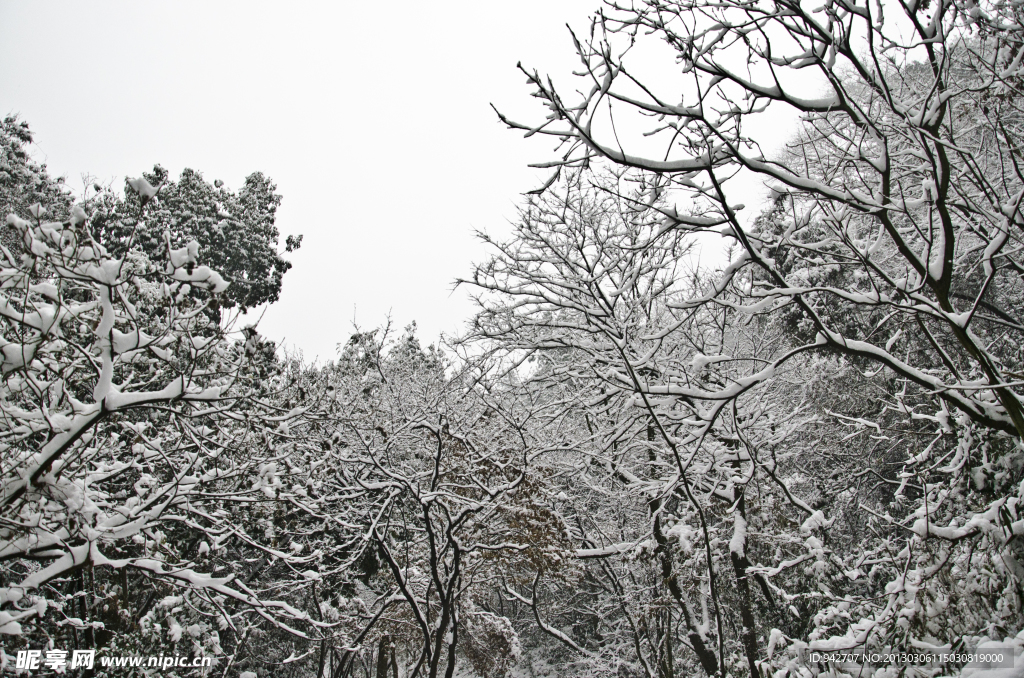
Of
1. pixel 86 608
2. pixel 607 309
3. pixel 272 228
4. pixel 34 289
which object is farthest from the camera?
pixel 272 228

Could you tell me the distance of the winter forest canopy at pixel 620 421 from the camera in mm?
2887

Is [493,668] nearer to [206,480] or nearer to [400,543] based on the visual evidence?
[400,543]

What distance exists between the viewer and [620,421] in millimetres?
4703

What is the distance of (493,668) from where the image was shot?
35.7ft

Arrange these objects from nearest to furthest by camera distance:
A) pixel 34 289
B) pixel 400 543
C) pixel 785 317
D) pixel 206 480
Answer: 1. pixel 34 289
2. pixel 206 480
3. pixel 400 543
4. pixel 785 317

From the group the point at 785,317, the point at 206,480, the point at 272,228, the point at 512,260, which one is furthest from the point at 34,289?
the point at 272,228

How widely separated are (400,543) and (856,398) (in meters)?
9.72

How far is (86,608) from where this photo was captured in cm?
532

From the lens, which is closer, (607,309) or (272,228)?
(607,309)

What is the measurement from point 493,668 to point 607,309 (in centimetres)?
843

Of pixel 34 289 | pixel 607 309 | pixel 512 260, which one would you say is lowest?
pixel 34 289

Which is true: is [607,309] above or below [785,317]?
below

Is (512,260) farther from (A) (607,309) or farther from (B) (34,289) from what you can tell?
(B) (34,289)

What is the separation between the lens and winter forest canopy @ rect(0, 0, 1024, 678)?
9.47ft
